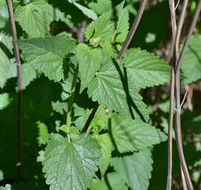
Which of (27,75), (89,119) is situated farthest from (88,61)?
(27,75)

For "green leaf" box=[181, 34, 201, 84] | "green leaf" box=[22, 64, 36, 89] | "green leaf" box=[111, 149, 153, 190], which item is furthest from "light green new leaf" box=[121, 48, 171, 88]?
"green leaf" box=[22, 64, 36, 89]

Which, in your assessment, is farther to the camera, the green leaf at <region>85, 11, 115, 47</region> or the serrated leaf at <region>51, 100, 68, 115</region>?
the serrated leaf at <region>51, 100, 68, 115</region>

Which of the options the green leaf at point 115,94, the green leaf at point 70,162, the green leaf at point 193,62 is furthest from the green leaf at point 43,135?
the green leaf at point 193,62

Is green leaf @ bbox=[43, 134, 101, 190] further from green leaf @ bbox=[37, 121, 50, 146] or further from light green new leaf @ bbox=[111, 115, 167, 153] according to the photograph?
green leaf @ bbox=[37, 121, 50, 146]

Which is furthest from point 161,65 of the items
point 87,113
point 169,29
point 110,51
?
point 169,29

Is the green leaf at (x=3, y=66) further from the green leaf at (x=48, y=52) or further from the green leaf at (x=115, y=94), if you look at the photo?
the green leaf at (x=115, y=94)

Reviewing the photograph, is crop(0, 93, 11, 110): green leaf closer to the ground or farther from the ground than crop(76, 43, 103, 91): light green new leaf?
closer to the ground
